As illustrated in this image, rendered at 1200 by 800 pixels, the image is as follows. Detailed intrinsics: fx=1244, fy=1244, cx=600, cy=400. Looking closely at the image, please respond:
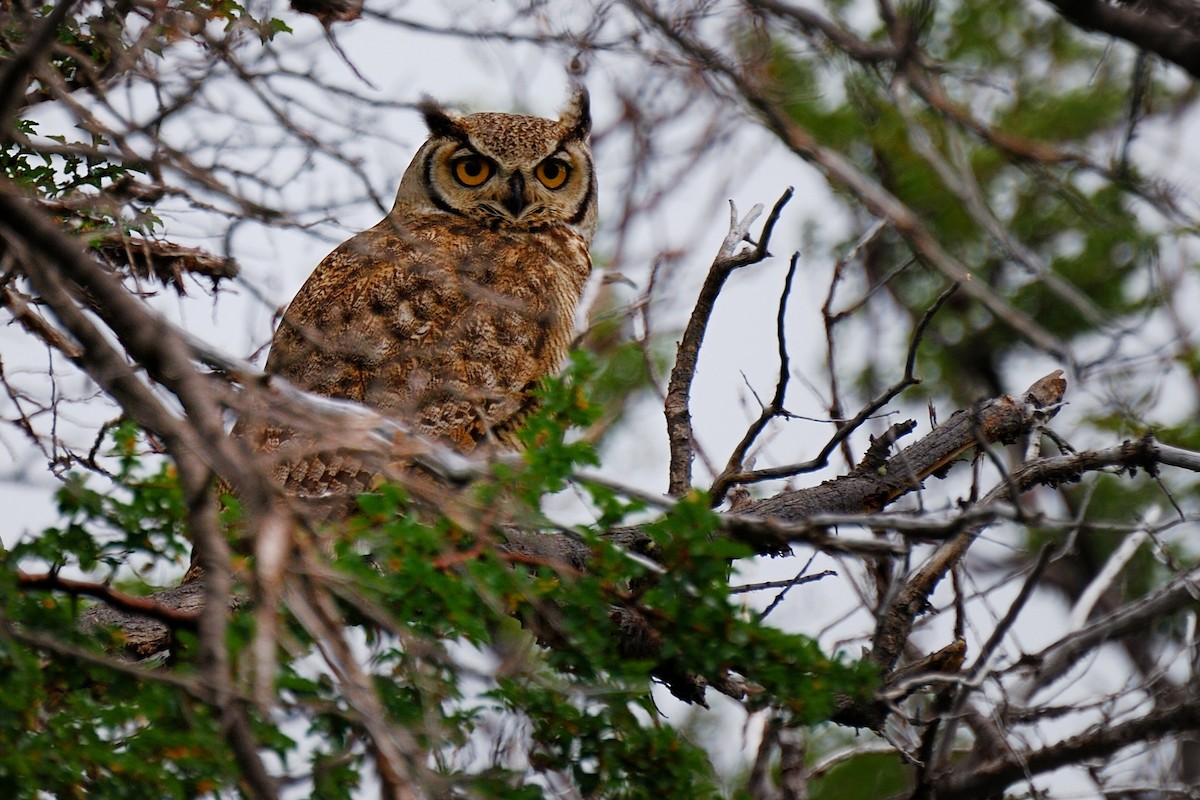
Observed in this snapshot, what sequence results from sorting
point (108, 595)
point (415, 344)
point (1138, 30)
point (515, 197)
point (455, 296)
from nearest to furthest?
1. point (1138, 30)
2. point (108, 595)
3. point (415, 344)
4. point (455, 296)
5. point (515, 197)

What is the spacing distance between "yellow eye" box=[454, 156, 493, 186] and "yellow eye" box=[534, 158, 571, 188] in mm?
192

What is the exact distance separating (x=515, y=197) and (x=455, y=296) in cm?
99

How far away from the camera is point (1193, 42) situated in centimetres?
162

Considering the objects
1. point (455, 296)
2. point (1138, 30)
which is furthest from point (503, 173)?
point (1138, 30)

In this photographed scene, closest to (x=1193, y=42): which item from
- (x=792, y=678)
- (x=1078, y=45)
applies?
(x=792, y=678)

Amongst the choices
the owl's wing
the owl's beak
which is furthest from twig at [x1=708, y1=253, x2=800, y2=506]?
the owl's beak

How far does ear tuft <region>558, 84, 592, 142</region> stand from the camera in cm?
480

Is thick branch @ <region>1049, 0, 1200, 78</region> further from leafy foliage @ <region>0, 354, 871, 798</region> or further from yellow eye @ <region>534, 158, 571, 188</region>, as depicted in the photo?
yellow eye @ <region>534, 158, 571, 188</region>

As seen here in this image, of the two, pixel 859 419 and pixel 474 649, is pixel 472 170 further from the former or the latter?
pixel 474 649

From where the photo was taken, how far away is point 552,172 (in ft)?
15.3

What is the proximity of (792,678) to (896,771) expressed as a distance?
397 cm

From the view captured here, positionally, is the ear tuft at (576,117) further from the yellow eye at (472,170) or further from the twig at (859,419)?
the twig at (859,419)

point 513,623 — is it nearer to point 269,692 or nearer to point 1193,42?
point 269,692

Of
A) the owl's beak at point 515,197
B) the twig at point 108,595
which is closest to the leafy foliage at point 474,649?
the twig at point 108,595
